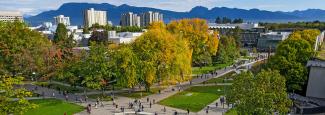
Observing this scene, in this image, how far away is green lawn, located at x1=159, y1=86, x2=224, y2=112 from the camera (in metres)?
44.6

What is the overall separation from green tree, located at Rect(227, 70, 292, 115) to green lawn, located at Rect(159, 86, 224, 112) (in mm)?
12646

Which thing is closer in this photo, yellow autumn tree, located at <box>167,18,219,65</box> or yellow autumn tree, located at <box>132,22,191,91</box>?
yellow autumn tree, located at <box>132,22,191,91</box>

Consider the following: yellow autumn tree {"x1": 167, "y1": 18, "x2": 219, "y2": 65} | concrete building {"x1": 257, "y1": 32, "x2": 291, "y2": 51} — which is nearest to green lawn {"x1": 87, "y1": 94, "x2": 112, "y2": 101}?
yellow autumn tree {"x1": 167, "y1": 18, "x2": 219, "y2": 65}

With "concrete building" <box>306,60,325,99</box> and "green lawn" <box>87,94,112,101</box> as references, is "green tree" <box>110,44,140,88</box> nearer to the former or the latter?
"green lawn" <box>87,94,112,101</box>

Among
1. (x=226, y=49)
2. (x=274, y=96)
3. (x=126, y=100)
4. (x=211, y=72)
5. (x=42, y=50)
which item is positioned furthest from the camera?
(x=226, y=49)

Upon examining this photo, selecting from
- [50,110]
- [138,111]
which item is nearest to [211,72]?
[138,111]

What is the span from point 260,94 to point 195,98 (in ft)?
67.0

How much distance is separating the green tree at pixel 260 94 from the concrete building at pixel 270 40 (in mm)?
90821

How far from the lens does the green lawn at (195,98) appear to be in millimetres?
44562

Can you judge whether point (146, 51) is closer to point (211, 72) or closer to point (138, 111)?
point (138, 111)

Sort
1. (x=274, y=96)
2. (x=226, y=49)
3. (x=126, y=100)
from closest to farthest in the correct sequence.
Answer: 1. (x=274, y=96)
2. (x=126, y=100)
3. (x=226, y=49)

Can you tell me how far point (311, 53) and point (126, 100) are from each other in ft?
83.6

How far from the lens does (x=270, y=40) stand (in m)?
122

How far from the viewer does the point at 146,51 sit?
4944cm
